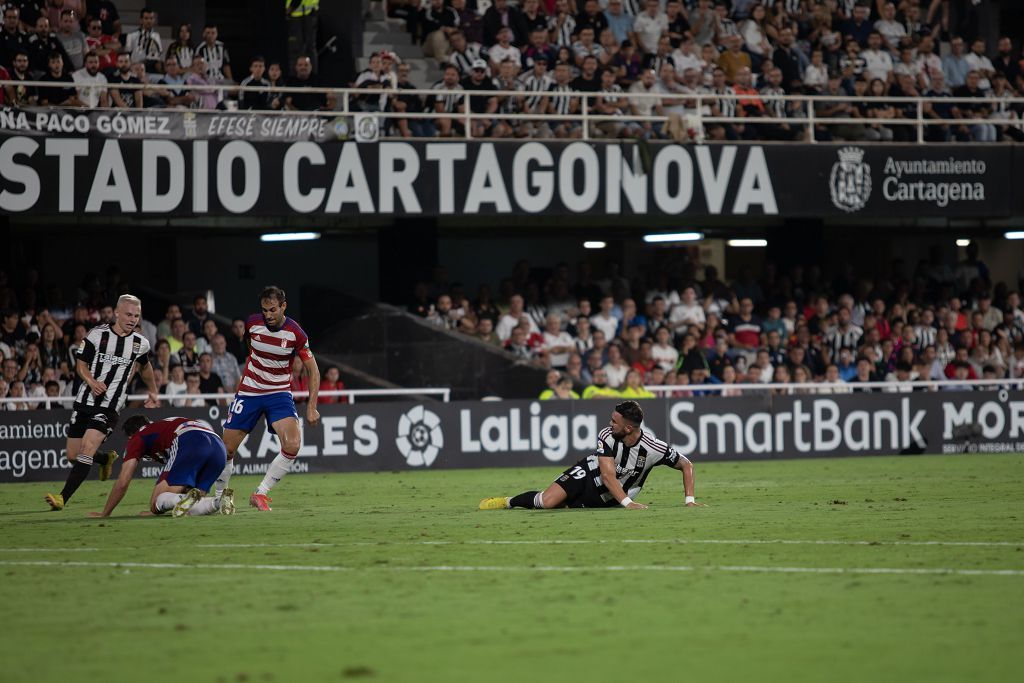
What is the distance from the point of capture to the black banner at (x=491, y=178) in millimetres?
21406

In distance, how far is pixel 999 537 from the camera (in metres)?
10.6

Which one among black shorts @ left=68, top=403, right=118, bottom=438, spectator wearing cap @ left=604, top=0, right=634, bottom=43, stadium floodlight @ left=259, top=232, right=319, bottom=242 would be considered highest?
spectator wearing cap @ left=604, top=0, right=634, bottom=43

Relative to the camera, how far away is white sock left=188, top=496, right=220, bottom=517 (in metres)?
13.1

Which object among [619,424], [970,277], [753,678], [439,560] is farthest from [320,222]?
[753,678]

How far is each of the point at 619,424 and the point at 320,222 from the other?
14.1m

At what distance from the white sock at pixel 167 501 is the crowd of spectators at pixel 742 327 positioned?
372 inches

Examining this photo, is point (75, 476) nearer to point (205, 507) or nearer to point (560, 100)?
point (205, 507)

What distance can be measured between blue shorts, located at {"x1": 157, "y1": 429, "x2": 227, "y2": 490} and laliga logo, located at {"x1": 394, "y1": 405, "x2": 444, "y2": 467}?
7.93 m

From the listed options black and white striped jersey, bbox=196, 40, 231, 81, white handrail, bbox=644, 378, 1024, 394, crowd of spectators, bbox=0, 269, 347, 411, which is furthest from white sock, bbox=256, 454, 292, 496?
black and white striped jersey, bbox=196, 40, 231, 81

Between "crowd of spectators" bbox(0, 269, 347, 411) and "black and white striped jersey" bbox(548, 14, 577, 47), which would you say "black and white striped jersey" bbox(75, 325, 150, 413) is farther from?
"black and white striped jersey" bbox(548, 14, 577, 47)

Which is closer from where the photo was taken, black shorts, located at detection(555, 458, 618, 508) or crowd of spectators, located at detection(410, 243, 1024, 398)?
black shorts, located at detection(555, 458, 618, 508)

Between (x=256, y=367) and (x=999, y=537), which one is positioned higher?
(x=256, y=367)

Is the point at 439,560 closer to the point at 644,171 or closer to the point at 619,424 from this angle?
the point at 619,424

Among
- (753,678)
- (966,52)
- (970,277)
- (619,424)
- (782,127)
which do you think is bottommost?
(753,678)
